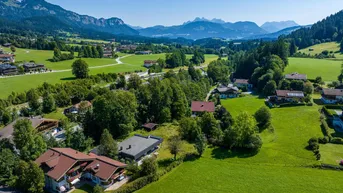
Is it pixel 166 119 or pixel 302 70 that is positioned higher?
pixel 302 70

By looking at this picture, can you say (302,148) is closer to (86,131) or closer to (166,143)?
(166,143)

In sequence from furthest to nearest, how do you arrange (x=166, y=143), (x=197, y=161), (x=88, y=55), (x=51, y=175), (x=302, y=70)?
(x=88, y=55), (x=302, y=70), (x=166, y=143), (x=197, y=161), (x=51, y=175)

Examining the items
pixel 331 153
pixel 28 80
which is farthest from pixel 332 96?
pixel 28 80

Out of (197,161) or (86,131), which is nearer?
(197,161)

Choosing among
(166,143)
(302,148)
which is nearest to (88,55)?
(166,143)

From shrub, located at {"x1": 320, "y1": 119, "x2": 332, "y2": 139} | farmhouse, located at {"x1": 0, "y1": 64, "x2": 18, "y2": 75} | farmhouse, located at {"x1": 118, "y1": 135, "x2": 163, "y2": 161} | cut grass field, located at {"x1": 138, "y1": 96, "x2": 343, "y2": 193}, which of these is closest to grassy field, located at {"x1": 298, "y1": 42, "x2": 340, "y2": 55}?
shrub, located at {"x1": 320, "y1": 119, "x2": 332, "y2": 139}

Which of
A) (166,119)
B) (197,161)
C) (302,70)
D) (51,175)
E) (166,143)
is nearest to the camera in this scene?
(51,175)
